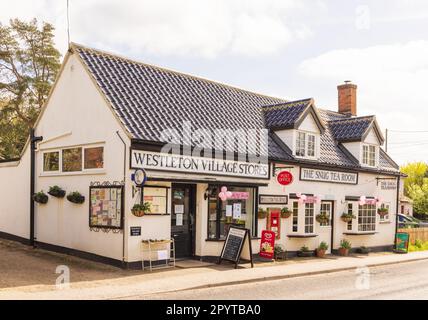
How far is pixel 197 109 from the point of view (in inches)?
714

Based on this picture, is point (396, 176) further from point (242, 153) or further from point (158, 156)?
point (158, 156)

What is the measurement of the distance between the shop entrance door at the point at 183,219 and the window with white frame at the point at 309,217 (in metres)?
5.84

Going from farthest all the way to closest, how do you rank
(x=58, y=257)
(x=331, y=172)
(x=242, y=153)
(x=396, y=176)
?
(x=396, y=176)
(x=331, y=172)
(x=242, y=153)
(x=58, y=257)

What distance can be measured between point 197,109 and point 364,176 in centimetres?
967

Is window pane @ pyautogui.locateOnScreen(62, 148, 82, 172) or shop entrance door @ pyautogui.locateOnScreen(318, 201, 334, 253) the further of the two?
shop entrance door @ pyautogui.locateOnScreen(318, 201, 334, 253)

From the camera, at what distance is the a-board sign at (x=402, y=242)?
76.8 feet

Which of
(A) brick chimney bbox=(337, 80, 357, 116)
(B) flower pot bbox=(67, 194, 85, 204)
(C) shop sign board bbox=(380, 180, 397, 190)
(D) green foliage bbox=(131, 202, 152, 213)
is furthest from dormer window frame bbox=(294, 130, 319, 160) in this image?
(B) flower pot bbox=(67, 194, 85, 204)

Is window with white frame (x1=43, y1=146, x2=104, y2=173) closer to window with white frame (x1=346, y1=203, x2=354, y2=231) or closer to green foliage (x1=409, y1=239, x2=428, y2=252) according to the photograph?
window with white frame (x1=346, y1=203, x2=354, y2=231)

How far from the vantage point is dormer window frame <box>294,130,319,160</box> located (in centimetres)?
1991

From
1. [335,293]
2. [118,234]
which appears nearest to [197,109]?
[118,234]

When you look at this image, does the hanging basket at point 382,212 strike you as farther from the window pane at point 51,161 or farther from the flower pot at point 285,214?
the window pane at point 51,161

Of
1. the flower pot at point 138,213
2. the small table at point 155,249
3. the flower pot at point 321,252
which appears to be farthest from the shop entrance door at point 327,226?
the flower pot at point 138,213

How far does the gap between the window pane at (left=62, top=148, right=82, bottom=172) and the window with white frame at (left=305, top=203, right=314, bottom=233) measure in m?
9.43

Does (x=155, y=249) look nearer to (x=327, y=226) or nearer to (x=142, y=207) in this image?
(x=142, y=207)
